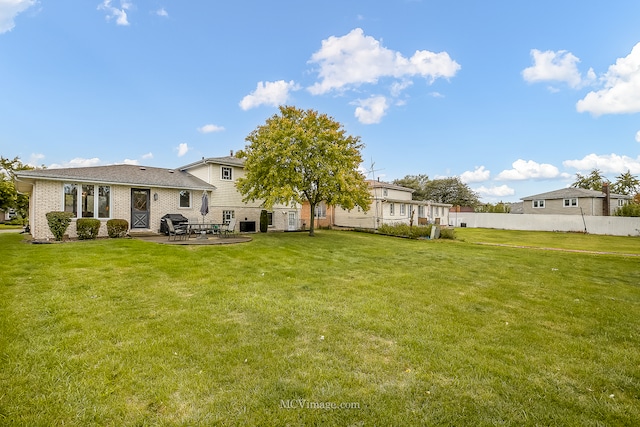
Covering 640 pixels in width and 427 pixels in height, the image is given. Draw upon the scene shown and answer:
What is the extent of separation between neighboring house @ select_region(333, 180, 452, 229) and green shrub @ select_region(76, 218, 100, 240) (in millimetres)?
17837

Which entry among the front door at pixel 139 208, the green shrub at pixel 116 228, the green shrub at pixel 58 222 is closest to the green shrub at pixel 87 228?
the green shrub at pixel 58 222

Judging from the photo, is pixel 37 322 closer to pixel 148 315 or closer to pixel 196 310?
pixel 148 315

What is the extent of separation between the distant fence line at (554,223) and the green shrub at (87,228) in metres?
39.3

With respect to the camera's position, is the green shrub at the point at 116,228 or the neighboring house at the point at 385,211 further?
the neighboring house at the point at 385,211

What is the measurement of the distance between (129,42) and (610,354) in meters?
23.0

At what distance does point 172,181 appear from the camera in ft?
59.8

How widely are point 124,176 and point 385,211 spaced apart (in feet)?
71.2

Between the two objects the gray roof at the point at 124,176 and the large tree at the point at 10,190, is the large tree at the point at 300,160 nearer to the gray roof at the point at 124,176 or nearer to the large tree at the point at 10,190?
the gray roof at the point at 124,176

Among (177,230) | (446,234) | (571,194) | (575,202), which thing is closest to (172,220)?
(177,230)

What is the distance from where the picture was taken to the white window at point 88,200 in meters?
14.9

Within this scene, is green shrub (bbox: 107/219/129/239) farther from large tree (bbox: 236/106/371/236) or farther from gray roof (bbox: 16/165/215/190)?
large tree (bbox: 236/106/371/236)

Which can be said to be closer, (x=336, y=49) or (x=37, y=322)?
(x=37, y=322)

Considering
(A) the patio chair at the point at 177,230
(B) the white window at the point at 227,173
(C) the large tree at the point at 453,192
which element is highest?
(C) the large tree at the point at 453,192

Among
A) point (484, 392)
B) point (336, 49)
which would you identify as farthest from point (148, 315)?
point (336, 49)
